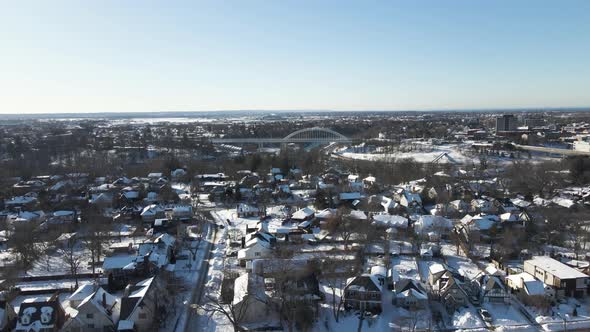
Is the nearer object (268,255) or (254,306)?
(254,306)

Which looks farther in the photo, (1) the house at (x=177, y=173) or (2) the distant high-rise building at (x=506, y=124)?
(2) the distant high-rise building at (x=506, y=124)

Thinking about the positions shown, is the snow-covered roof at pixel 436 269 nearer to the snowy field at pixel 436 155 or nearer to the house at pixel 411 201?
the house at pixel 411 201

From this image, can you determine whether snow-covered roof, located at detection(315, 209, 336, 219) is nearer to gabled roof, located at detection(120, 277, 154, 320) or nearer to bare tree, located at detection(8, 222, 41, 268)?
gabled roof, located at detection(120, 277, 154, 320)

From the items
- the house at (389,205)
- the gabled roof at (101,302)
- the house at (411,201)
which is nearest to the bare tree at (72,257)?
the gabled roof at (101,302)

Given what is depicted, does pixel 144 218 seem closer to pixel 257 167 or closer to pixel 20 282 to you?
pixel 20 282

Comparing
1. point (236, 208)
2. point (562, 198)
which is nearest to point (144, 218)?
point (236, 208)

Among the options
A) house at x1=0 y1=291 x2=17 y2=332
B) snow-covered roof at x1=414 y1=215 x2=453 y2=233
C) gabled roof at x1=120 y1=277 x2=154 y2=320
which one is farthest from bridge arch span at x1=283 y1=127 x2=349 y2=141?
house at x1=0 y1=291 x2=17 y2=332

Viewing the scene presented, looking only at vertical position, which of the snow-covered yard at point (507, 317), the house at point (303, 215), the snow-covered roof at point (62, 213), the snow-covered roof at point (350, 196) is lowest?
the snow-covered yard at point (507, 317)

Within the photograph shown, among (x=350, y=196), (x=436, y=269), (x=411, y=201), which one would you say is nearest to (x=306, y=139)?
(x=350, y=196)
